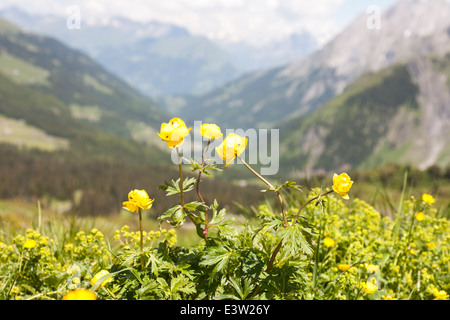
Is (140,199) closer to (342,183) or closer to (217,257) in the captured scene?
(217,257)

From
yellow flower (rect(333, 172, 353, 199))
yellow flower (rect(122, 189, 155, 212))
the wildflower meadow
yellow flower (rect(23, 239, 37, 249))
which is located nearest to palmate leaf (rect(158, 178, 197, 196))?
the wildflower meadow

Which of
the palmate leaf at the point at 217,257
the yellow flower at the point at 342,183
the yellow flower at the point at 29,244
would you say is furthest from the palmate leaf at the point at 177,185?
the yellow flower at the point at 29,244

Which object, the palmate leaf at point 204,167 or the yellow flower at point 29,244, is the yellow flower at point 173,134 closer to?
the palmate leaf at point 204,167

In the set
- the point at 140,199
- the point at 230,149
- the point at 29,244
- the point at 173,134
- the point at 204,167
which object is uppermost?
the point at 173,134

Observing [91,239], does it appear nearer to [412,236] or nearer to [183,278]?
[183,278]

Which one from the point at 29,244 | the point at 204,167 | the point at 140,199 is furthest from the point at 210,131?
the point at 29,244

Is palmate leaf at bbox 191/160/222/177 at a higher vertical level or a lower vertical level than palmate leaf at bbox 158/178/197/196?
higher

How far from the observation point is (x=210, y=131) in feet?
8.17

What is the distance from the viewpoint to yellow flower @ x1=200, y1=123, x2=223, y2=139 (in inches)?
97.6

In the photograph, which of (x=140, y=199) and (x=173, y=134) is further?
(x=140, y=199)

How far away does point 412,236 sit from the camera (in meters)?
4.22

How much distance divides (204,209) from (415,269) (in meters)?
3.27

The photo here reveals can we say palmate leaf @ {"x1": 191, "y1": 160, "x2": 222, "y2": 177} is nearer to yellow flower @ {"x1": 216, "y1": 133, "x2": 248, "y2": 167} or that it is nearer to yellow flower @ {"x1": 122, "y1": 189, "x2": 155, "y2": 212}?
yellow flower @ {"x1": 216, "y1": 133, "x2": 248, "y2": 167}
